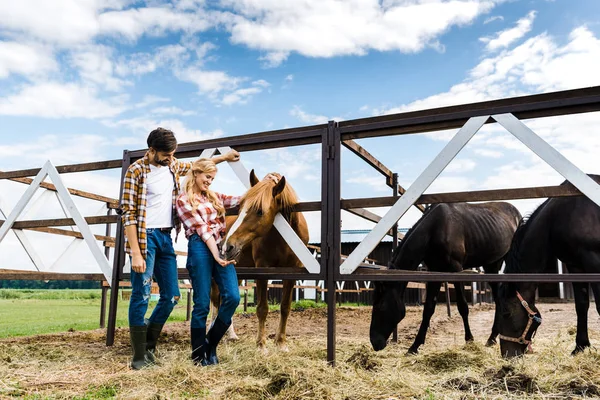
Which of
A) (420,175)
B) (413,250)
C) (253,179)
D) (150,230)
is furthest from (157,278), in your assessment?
(413,250)

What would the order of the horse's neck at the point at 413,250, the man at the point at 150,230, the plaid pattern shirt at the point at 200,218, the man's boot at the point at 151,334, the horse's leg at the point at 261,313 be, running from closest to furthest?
the man at the point at 150,230 → the plaid pattern shirt at the point at 200,218 → the man's boot at the point at 151,334 → the horse's leg at the point at 261,313 → the horse's neck at the point at 413,250

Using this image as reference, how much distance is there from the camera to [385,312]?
4930mm

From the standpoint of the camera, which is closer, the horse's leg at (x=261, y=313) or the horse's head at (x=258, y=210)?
the horse's head at (x=258, y=210)

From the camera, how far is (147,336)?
13.1 ft

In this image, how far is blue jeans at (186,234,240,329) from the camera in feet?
12.1

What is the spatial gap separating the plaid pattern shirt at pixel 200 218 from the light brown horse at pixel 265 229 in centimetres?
12

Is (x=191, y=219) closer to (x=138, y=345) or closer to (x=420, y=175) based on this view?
(x=138, y=345)

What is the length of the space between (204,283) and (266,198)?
0.88m

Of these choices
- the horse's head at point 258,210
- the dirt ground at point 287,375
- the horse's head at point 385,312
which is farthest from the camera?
the horse's head at point 385,312

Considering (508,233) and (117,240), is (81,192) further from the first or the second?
(508,233)

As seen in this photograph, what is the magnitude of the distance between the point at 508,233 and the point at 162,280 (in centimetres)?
532

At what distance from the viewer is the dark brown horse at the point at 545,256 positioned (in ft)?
13.7

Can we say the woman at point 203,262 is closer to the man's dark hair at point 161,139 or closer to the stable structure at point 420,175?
the man's dark hair at point 161,139

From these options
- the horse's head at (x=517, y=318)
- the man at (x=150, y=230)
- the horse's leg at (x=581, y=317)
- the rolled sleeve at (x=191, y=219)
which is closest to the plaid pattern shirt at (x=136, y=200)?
the man at (x=150, y=230)
